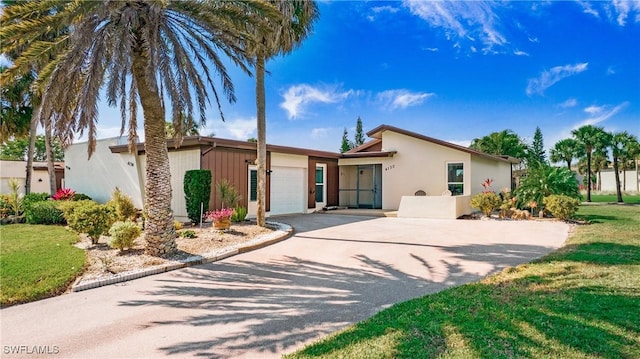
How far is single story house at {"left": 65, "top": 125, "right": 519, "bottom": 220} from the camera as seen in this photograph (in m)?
13.3

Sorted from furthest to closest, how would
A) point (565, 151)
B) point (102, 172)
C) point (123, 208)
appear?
1. point (565, 151)
2. point (102, 172)
3. point (123, 208)

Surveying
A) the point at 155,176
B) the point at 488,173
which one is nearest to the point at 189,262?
the point at 155,176

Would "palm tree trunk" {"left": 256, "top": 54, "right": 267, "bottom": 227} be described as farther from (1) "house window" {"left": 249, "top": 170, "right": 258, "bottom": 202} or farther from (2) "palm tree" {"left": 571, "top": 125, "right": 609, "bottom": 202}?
(2) "palm tree" {"left": 571, "top": 125, "right": 609, "bottom": 202}

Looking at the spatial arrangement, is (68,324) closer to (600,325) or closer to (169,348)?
(169,348)

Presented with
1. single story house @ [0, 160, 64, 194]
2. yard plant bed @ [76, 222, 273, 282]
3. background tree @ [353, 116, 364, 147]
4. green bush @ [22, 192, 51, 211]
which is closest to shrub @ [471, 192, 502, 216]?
yard plant bed @ [76, 222, 273, 282]

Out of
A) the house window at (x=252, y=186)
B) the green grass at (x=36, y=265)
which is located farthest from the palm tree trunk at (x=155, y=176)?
the house window at (x=252, y=186)

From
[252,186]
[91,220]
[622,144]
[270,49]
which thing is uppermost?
[270,49]

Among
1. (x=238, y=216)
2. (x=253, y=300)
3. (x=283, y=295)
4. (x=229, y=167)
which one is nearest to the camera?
(x=253, y=300)

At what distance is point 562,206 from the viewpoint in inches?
506

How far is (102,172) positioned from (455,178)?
57.3ft

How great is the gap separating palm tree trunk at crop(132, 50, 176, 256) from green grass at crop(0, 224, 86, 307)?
4.44 feet

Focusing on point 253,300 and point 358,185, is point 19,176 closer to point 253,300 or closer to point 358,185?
point 358,185

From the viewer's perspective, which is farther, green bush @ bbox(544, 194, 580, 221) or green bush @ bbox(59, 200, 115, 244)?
green bush @ bbox(544, 194, 580, 221)

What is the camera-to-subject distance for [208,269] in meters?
6.62
